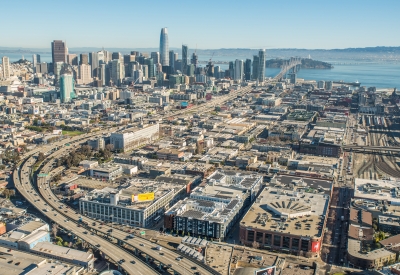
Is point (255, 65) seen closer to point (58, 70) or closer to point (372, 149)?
point (58, 70)

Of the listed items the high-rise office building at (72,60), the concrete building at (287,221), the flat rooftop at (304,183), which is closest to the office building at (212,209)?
the concrete building at (287,221)

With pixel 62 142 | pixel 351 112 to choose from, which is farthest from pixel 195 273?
pixel 351 112

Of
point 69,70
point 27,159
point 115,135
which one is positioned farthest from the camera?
point 69,70

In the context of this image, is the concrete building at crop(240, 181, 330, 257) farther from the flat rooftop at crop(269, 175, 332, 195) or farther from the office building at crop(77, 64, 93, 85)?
the office building at crop(77, 64, 93, 85)

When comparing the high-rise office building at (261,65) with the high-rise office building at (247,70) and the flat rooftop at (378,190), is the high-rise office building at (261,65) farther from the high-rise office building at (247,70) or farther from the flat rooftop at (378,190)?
the flat rooftop at (378,190)

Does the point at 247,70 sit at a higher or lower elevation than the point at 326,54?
lower

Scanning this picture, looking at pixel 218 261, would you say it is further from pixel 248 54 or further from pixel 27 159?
pixel 248 54

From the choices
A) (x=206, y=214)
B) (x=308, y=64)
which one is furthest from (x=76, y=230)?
(x=308, y=64)
